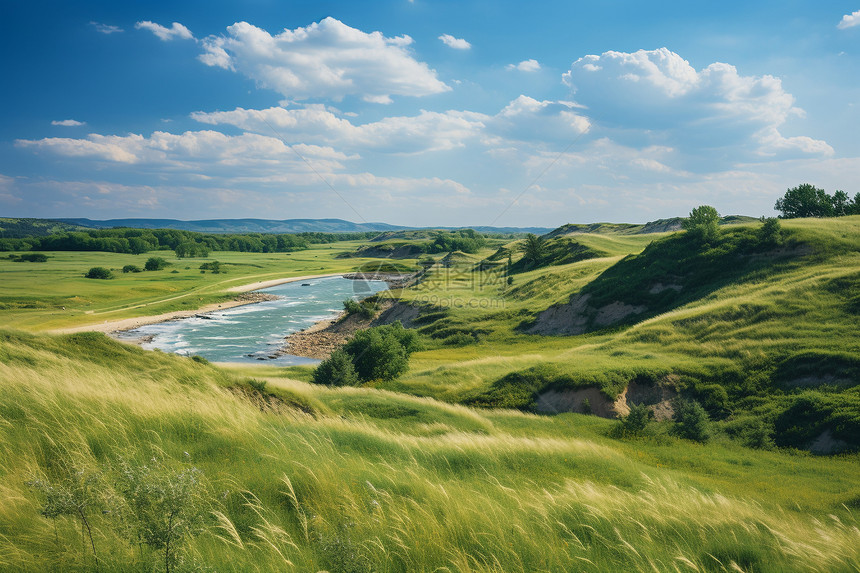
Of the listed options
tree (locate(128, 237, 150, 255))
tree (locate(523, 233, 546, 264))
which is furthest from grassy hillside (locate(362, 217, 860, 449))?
tree (locate(128, 237, 150, 255))

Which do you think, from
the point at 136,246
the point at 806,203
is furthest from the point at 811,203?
the point at 136,246

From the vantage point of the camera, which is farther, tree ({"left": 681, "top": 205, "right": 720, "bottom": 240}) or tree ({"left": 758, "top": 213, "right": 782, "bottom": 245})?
tree ({"left": 681, "top": 205, "right": 720, "bottom": 240})

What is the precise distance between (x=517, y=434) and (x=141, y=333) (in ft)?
A: 214

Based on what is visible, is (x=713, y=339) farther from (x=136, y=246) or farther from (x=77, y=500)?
(x=136, y=246)

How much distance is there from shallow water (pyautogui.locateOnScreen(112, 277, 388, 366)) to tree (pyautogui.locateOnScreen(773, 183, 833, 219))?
83.6 meters

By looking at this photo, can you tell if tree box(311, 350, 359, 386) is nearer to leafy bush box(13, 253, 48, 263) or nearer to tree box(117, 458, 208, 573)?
tree box(117, 458, 208, 573)

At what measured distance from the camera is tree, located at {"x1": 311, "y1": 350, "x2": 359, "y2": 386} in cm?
3048

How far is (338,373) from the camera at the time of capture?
3078cm

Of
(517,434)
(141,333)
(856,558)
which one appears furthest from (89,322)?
(856,558)

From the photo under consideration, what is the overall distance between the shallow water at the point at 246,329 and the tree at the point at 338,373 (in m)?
19.2

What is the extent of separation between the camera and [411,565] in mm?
4887

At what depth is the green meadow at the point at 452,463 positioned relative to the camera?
4648mm

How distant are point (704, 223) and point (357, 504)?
56844 mm

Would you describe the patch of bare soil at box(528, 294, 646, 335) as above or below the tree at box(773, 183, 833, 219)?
below
